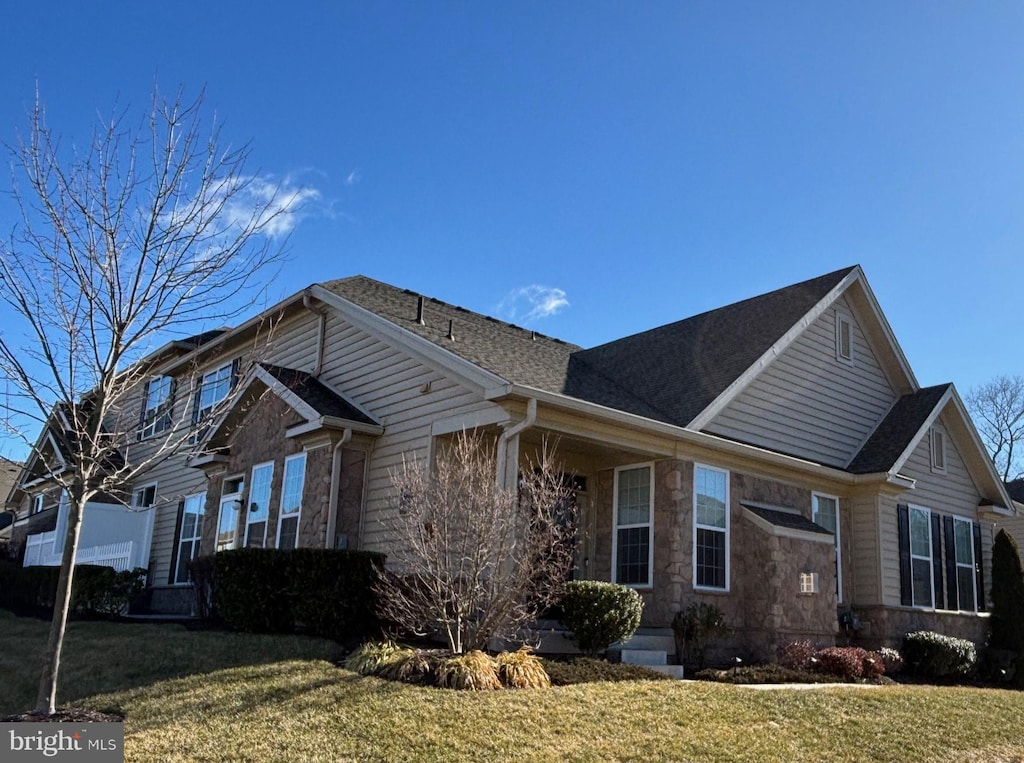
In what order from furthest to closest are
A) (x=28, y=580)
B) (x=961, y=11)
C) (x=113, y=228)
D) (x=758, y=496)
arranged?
1. (x=28, y=580)
2. (x=758, y=496)
3. (x=961, y=11)
4. (x=113, y=228)

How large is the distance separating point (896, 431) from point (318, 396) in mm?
11404

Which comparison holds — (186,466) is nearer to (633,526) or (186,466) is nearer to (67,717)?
(633,526)

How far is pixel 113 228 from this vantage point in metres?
8.17

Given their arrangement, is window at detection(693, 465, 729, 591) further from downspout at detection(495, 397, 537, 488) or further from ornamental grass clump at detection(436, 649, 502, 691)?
ornamental grass clump at detection(436, 649, 502, 691)

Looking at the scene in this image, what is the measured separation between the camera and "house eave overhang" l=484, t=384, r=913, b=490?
11492 millimetres

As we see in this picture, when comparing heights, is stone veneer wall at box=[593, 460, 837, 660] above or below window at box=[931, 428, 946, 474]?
below

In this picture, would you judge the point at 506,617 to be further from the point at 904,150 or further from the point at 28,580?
the point at 28,580

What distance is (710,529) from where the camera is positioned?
45.7ft

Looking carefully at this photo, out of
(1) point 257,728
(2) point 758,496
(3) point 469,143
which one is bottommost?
(1) point 257,728

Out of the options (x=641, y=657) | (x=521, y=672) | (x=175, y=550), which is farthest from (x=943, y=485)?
(x=175, y=550)

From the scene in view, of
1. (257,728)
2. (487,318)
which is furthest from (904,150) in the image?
(257,728)

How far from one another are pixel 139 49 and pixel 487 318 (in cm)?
985

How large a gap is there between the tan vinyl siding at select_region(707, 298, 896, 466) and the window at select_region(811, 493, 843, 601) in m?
0.77

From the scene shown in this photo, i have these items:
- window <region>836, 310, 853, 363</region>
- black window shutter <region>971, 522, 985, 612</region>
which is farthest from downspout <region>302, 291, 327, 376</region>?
black window shutter <region>971, 522, 985, 612</region>
